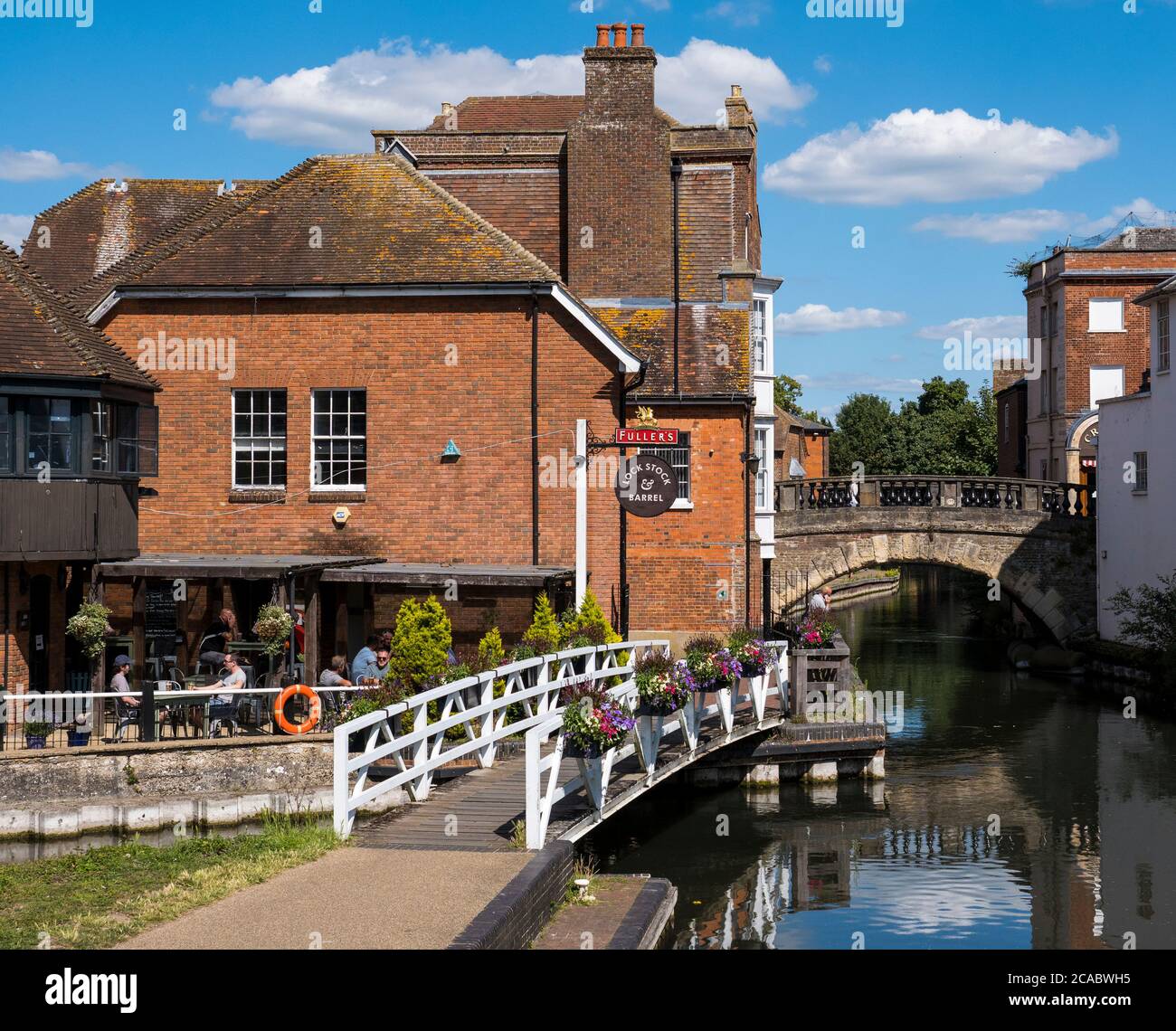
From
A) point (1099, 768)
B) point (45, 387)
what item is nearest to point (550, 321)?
point (45, 387)

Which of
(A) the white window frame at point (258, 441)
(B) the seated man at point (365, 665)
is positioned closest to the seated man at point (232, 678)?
(B) the seated man at point (365, 665)

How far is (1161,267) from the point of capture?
161 feet

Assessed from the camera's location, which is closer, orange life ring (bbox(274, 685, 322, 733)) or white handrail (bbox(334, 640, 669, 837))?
white handrail (bbox(334, 640, 669, 837))

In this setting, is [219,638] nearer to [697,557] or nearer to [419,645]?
[419,645]

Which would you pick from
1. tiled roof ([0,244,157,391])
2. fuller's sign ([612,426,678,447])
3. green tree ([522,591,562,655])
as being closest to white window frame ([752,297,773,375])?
fuller's sign ([612,426,678,447])

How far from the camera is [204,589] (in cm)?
2473

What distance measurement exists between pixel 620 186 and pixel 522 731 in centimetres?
1420

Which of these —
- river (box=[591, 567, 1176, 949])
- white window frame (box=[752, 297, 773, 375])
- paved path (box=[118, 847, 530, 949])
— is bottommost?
river (box=[591, 567, 1176, 949])

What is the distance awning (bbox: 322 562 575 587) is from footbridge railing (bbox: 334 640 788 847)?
1.75 metres

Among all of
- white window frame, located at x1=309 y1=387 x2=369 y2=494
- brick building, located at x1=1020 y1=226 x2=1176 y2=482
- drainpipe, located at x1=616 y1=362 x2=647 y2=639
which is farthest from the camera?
brick building, located at x1=1020 y1=226 x2=1176 y2=482

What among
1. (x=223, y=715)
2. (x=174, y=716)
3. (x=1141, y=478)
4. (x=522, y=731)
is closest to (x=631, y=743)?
(x=522, y=731)

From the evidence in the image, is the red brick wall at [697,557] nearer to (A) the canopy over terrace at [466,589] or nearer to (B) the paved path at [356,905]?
(A) the canopy over terrace at [466,589]

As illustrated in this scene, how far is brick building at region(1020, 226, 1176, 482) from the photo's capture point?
49.0 meters

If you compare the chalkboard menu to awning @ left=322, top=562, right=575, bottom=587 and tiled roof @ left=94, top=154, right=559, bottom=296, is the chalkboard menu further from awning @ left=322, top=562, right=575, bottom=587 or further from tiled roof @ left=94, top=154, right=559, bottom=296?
tiled roof @ left=94, top=154, right=559, bottom=296
